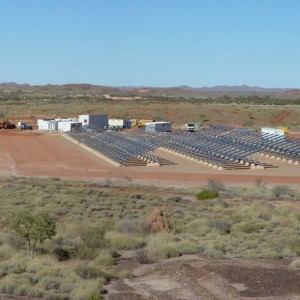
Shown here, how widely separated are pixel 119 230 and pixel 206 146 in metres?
43.0

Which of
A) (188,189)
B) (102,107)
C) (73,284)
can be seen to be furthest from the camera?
(102,107)

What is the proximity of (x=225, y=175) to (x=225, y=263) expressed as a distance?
104 feet

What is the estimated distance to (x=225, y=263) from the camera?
20.5 m

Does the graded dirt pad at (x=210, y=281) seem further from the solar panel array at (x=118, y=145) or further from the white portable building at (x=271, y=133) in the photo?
the white portable building at (x=271, y=133)

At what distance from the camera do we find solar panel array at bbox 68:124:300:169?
59969mm

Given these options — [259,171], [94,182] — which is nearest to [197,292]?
[94,182]

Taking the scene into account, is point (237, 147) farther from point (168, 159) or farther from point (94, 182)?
point (94, 182)

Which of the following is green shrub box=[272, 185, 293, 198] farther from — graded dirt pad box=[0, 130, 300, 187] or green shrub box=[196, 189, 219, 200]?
graded dirt pad box=[0, 130, 300, 187]

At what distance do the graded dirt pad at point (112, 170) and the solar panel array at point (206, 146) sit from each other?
1474mm

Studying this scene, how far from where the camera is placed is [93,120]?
337 ft

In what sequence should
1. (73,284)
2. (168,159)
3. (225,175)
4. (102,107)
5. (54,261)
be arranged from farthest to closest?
(102,107)
(168,159)
(225,175)
(54,261)
(73,284)

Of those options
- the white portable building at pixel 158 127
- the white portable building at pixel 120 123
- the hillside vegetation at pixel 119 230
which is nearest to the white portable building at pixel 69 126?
the white portable building at pixel 120 123

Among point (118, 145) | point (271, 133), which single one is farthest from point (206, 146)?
point (271, 133)

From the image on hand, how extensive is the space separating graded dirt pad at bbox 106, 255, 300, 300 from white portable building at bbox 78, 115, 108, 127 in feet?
269
